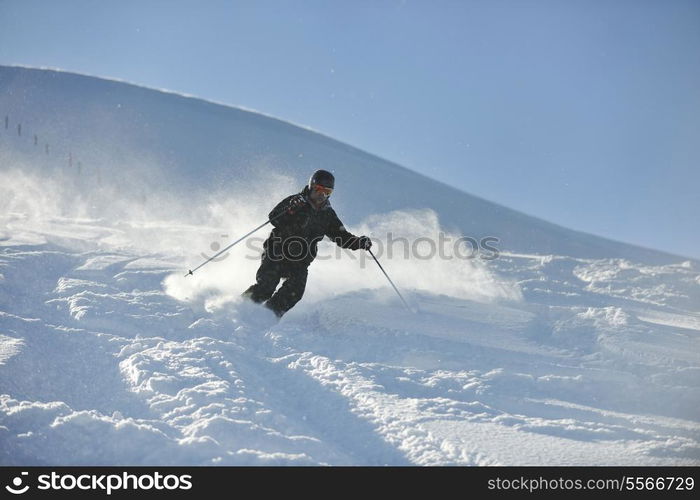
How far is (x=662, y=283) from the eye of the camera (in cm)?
1286

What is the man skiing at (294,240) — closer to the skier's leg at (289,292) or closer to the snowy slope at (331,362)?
the skier's leg at (289,292)

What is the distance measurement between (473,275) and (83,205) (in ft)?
53.5

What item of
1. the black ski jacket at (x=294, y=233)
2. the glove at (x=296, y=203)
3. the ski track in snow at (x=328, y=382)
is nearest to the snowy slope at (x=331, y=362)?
the ski track in snow at (x=328, y=382)

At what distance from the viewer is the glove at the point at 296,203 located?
6.30m

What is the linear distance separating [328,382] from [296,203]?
2.83 metres

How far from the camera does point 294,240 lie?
6340mm

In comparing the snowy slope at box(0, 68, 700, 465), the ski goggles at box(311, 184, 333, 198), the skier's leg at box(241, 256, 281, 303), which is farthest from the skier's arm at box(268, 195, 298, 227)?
the snowy slope at box(0, 68, 700, 465)

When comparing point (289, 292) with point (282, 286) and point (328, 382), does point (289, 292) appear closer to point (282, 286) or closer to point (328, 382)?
point (282, 286)

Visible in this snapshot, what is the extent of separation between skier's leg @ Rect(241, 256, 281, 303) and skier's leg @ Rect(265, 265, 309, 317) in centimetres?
12

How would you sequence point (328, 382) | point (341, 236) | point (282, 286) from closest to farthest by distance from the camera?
point (328, 382), point (282, 286), point (341, 236)

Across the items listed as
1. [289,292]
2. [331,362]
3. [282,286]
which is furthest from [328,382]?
[282,286]

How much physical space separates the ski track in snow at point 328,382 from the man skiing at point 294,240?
407mm
